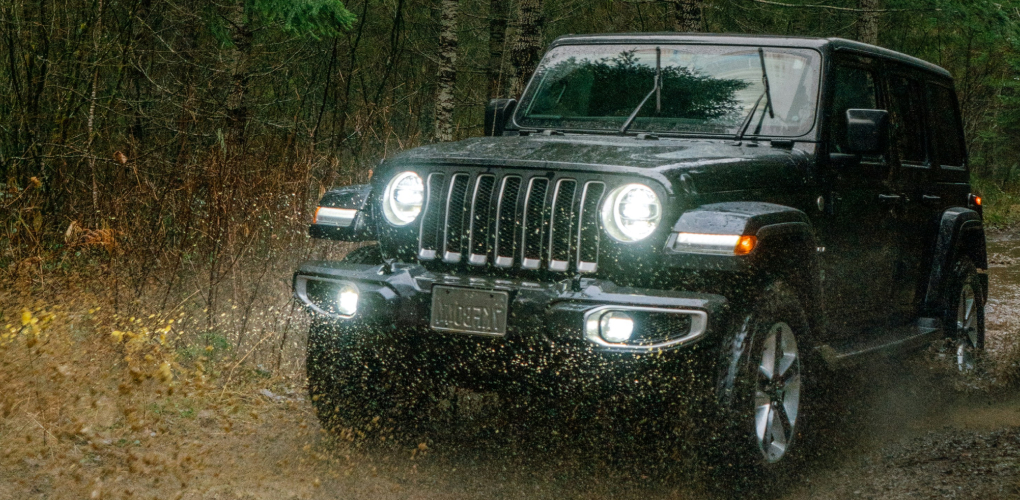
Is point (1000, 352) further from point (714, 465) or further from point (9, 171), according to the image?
point (9, 171)

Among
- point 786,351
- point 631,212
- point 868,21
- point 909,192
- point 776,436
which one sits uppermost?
point 868,21

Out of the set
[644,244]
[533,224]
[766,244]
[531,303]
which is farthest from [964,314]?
[531,303]

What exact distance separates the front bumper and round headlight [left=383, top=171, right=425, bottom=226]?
252mm

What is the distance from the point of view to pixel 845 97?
199 inches

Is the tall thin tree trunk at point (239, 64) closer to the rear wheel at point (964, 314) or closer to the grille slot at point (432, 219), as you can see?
the grille slot at point (432, 219)

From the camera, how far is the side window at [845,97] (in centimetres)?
489

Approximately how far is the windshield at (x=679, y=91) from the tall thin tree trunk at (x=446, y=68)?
7.46 metres

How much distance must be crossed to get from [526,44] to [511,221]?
678 cm

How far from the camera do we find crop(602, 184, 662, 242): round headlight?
3.73 metres

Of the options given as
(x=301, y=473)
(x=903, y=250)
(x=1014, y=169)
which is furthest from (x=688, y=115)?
(x=1014, y=169)

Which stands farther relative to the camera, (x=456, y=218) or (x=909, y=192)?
(x=909, y=192)

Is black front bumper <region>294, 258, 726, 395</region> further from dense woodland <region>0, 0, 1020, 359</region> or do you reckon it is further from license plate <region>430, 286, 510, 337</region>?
dense woodland <region>0, 0, 1020, 359</region>

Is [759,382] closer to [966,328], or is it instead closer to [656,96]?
[656,96]

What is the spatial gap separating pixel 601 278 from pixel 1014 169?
35098 millimetres
